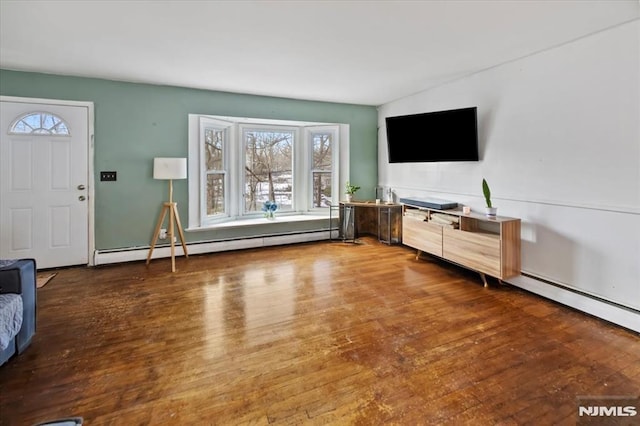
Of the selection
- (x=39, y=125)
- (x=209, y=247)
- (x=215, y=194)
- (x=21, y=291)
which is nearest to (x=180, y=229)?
(x=209, y=247)

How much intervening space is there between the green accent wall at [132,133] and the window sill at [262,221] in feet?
0.41

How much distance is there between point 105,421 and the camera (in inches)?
60.9

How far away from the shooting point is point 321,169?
566 cm

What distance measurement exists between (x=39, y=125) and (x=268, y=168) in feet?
9.77

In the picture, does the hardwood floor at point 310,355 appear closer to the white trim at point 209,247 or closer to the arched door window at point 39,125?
the white trim at point 209,247

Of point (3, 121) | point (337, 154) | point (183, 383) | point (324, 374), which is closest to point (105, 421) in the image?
point (183, 383)

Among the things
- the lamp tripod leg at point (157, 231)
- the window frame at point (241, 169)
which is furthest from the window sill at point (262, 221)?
the lamp tripod leg at point (157, 231)

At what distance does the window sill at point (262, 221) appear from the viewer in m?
4.64

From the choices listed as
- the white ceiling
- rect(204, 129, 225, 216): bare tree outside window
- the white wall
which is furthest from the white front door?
the white wall

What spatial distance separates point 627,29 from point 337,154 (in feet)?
12.4

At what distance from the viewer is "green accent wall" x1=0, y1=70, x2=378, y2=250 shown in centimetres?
386

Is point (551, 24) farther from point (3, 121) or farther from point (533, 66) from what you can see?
point (3, 121)

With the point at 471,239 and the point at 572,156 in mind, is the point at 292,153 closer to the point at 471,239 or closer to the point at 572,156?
the point at 471,239

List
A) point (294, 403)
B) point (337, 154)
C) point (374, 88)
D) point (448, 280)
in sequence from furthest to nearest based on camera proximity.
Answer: point (337, 154) → point (374, 88) → point (448, 280) → point (294, 403)
